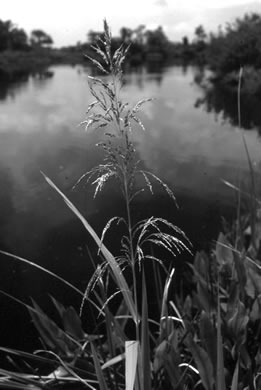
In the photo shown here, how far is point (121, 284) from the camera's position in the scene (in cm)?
123

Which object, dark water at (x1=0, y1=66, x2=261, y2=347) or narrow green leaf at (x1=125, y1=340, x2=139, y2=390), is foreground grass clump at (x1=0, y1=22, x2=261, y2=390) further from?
dark water at (x1=0, y1=66, x2=261, y2=347)

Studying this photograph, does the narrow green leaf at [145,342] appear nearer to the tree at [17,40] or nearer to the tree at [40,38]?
the tree at [17,40]

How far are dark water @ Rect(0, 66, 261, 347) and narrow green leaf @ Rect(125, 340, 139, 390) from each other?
703mm

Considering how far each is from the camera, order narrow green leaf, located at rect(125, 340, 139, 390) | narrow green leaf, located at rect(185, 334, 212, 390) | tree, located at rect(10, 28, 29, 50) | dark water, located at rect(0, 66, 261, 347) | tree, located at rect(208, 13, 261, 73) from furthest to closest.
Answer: tree, located at rect(10, 28, 29, 50) → tree, located at rect(208, 13, 261, 73) → dark water, located at rect(0, 66, 261, 347) → narrow green leaf, located at rect(185, 334, 212, 390) → narrow green leaf, located at rect(125, 340, 139, 390)

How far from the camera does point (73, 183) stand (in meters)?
8.02

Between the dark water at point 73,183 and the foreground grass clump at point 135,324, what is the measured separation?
0.76ft

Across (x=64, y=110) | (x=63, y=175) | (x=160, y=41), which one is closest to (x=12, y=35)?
(x=160, y=41)

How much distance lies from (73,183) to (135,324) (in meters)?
6.10

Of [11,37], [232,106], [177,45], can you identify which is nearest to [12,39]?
[11,37]

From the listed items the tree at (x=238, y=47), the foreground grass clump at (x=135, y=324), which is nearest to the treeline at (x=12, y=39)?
the tree at (x=238, y=47)

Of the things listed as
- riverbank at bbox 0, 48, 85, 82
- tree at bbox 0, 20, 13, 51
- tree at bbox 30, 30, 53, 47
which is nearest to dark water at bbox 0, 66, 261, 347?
riverbank at bbox 0, 48, 85, 82

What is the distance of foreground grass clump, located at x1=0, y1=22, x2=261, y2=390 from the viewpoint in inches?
44.6

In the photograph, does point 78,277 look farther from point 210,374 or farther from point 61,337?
point 210,374

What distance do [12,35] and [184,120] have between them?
285 ft
